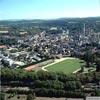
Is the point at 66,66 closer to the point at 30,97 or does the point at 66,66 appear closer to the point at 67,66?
the point at 67,66

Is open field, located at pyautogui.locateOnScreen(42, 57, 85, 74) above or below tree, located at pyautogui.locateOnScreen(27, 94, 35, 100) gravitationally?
below

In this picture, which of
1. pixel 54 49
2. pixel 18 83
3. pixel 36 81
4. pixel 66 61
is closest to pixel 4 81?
pixel 18 83

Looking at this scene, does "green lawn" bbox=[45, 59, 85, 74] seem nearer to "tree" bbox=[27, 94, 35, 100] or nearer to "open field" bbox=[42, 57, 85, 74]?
"open field" bbox=[42, 57, 85, 74]

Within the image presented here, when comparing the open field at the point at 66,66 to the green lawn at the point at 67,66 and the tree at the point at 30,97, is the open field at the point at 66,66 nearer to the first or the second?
the green lawn at the point at 67,66

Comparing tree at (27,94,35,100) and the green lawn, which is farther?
the green lawn

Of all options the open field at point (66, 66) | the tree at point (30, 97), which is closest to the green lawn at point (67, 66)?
the open field at point (66, 66)

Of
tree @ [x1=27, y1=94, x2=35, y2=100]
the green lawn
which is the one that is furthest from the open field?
tree @ [x1=27, y1=94, x2=35, y2=100]

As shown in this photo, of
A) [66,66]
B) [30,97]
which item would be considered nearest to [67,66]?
[66,66]
